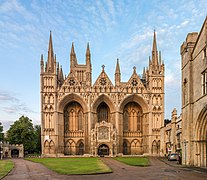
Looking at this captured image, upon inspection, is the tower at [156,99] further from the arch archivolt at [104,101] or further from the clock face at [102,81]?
the clock face at [102,81]

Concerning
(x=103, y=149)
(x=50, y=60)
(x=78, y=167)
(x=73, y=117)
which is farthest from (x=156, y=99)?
(x=78, y=167)

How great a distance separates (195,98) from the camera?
2825 centimetres

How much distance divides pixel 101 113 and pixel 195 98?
44.5 m

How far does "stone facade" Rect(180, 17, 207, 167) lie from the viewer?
26.2m

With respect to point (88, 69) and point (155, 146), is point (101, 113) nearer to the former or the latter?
point (88, 69)

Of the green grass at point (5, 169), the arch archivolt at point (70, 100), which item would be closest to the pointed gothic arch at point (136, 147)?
the arch archivolt at point (70, 100)

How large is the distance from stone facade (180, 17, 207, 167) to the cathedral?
35.4m

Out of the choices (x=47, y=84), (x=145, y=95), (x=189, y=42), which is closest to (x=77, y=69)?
(x=47, y=84)

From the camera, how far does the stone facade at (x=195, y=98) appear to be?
26.2m

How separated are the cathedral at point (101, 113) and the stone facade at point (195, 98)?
116 ft

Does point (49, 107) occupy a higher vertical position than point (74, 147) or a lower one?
higher

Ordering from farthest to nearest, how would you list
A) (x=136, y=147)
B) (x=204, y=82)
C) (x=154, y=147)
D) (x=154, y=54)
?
(x=154, y=54)
(x=136, y=147)
(x=154, y=147)
(x=204, y=82)

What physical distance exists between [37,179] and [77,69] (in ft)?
239

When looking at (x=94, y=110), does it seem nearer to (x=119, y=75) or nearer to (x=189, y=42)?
(x=119, y=75)
